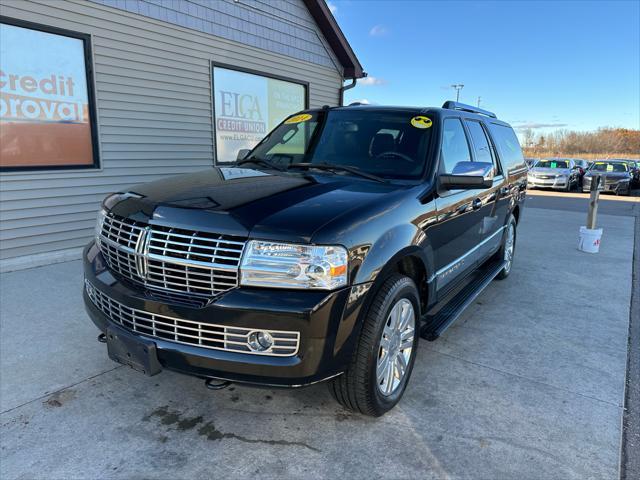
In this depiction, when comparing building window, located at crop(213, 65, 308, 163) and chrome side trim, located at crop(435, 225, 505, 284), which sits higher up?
building window, located at crop(213, 65, 308, 163)

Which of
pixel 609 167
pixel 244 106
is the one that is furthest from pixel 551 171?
pixel 244 106

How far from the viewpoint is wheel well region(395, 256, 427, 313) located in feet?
9.50

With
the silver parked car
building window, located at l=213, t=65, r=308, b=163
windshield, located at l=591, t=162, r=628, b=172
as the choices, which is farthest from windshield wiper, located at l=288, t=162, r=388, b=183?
windshield, located at l=591, t=162, r=628, b=172

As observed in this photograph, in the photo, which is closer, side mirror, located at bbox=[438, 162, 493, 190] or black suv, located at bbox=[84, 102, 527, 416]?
black suv, located at bbox=[84, 102, 527, 416]

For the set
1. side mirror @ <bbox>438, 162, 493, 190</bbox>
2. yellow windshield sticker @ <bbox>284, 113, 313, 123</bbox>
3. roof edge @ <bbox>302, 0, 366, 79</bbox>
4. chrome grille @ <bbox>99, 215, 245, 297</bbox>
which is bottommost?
chrome grille @ <bbox>99, 215, 245, 297</bbox>

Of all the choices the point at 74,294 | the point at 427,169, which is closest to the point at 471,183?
the point at 427,169

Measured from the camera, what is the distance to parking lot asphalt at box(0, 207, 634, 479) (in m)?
2.37

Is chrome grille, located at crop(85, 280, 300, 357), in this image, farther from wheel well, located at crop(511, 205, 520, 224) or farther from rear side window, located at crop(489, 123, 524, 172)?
wheel well, located at crop(511, 205, 520, 224)

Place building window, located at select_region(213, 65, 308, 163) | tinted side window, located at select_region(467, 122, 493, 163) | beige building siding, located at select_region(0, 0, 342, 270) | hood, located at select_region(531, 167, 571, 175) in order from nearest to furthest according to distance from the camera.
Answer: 1. tinted side window, located at select_region(467, 122, 493, 163)
2. beige building siding, located at select_region(0, 0, 342, 270)
3. building window, located at select_region(213, 65, 308, 163)
4. hood, located at select_region(531, 167, 571, 175)

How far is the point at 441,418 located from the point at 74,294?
3865 mm

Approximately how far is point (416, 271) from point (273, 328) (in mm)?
1304

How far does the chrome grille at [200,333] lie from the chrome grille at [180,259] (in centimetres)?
15

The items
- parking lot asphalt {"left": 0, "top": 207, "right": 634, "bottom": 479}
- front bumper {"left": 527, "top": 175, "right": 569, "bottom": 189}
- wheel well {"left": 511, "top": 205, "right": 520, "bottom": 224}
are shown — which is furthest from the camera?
front bumper {"left": 527, "top": 175, "right": 569, "bottom": 189}

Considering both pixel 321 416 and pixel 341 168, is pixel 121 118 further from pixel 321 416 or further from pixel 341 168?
pixel 321 416
